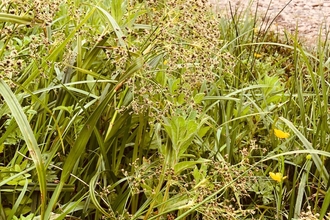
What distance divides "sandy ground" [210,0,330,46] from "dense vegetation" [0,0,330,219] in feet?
10.1

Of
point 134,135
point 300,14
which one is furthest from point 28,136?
point 300,14

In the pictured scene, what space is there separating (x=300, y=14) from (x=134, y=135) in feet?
15.2

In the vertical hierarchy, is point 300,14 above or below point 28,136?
below

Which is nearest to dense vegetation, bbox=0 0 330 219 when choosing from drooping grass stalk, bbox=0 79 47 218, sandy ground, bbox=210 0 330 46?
drooping grass stalk, bbox=0 79 47 218

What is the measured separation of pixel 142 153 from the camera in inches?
72.9

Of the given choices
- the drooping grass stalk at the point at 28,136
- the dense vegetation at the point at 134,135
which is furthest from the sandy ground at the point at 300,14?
the drooping grass stalk at the point at 28,136

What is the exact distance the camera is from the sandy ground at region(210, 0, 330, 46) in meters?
5.26

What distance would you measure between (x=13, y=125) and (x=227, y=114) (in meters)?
0.99

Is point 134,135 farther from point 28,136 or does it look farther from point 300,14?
point 300,14

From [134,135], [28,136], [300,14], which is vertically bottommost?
[300,14]

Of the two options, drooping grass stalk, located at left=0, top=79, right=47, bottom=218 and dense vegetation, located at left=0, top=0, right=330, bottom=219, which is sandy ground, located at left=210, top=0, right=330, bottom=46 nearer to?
dense vegetation, located at left=0, top=0, right=330, bottom=219

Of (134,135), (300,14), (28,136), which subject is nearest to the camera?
(28,136)

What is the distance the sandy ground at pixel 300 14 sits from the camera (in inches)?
207

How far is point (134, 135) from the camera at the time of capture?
1.88 metres
